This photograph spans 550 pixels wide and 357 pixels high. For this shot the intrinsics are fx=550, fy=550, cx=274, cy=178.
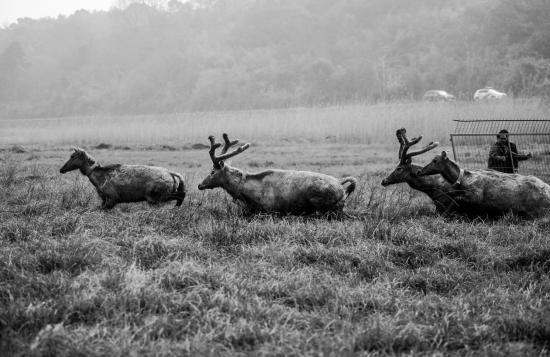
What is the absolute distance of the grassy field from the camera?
3734 mm

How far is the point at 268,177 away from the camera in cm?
752

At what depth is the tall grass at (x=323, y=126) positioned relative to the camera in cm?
1811

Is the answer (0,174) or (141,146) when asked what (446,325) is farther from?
(141,146)

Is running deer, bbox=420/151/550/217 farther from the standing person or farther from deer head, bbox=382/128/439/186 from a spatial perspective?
the standing person

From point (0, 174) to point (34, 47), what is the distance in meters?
77.6

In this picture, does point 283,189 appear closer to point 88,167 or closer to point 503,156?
point 88,167

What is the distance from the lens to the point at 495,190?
726cm

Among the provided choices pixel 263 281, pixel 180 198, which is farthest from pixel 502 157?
pixel 263 281

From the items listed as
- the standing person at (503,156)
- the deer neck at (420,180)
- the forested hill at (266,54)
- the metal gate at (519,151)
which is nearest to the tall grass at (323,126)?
the metal gate at (519,151)

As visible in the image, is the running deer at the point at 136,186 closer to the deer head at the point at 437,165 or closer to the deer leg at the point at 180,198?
the deer leg at the point at 180,198

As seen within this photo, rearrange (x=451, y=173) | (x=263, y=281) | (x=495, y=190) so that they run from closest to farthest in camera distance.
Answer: (x=263, y=281)
(x=495, y=190)
(x=451, y=173)

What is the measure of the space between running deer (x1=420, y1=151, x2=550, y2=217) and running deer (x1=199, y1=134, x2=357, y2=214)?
1.35 meters

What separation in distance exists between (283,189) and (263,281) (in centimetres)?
264

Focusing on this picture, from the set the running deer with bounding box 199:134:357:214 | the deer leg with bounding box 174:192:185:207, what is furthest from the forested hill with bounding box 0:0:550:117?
the deer leg with bounding box 174:192:185:207
